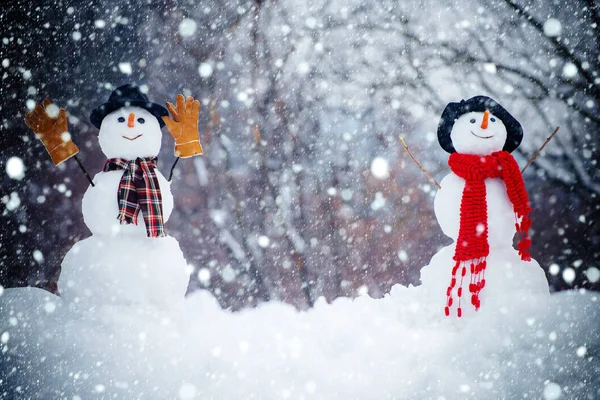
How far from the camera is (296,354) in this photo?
4.67 ft

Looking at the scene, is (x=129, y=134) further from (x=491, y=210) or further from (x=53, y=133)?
(x=491, y=210)

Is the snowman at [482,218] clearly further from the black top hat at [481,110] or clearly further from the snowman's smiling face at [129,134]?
the snowman's smiling face at [129,134]

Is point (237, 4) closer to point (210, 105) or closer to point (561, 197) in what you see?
point (210, 105)

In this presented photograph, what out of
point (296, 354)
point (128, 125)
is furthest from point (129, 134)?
point (296, 354)

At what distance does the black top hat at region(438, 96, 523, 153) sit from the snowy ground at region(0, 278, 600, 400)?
562mm

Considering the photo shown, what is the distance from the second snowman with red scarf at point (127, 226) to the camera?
151 centimetres

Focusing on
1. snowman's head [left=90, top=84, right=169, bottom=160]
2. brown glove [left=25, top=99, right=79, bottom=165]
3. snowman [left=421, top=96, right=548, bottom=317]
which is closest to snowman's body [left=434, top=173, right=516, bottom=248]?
snowman [left=421, top=96, right=548, bottom=317]

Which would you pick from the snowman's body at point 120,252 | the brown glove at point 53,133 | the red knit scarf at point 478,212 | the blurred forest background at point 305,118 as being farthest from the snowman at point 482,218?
the brown glove at point 53,133

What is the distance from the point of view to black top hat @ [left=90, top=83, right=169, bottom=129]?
1.60 m

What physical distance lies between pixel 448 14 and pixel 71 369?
7.33 ft

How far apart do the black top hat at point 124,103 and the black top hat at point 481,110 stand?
3.36ft

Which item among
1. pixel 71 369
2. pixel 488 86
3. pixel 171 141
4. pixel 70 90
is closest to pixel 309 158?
pixel 171 141

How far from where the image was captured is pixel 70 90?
2.08 meters

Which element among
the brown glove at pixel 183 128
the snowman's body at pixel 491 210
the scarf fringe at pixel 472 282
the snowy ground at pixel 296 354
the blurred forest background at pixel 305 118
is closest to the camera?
the snowy ground at pixel 296 354
